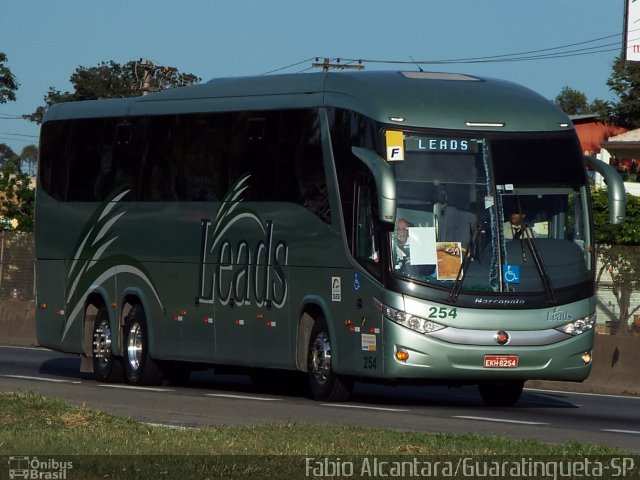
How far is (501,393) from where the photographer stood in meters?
19.2

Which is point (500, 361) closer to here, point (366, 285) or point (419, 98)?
point (366, 285)

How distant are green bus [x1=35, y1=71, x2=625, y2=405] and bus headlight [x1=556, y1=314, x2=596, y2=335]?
0.07ft

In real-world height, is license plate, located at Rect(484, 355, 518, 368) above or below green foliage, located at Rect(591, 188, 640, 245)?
below

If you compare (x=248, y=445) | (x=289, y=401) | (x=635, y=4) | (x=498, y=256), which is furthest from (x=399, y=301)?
(x=635, y=4)

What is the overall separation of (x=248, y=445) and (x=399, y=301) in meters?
5.74

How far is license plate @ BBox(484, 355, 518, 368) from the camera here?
17219mm

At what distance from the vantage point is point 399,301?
17.1 m

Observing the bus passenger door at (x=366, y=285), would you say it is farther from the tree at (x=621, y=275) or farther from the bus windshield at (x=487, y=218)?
the tree at (x=621, y=275)

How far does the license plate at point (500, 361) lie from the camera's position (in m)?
17.2

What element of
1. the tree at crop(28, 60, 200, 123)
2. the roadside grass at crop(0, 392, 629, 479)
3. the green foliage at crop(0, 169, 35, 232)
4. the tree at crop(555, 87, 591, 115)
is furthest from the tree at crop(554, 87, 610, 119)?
the roadside grass at crop(0, 392, 629, 479)

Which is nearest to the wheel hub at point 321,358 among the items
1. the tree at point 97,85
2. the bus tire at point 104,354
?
the bus tire at point 104,354

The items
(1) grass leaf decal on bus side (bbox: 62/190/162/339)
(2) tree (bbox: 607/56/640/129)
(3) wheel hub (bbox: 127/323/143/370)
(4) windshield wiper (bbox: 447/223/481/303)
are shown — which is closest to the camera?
(4) windshield wiper (bbox: 447/223/481/303)

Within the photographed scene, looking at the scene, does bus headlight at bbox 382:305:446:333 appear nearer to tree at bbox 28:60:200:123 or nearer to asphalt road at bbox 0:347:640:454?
asphalt road at bbox 0:347:640:454

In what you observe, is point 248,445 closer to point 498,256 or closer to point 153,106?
point 498,256
